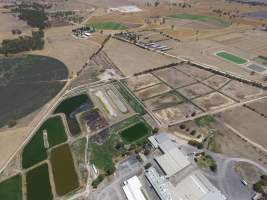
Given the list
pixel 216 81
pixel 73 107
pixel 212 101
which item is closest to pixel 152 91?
pixel 212 101

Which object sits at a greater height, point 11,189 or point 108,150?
point 108,150

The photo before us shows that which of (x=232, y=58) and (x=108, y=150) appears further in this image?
(x=232, y=58)

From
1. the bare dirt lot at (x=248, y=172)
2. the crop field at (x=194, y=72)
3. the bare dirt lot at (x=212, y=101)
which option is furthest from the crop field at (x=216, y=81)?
the bare dirt lot at (x=248, y=172)

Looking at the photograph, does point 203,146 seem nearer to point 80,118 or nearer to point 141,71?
point 80,118

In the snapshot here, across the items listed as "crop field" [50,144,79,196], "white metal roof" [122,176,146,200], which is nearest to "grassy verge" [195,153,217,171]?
"white metal roof" [122,176,146,200]

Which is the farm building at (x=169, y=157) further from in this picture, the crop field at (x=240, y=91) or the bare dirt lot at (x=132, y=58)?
the bare dirt lot at (x=132, y=58)

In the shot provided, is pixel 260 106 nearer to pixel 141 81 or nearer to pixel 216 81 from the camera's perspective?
pixel 216 81
